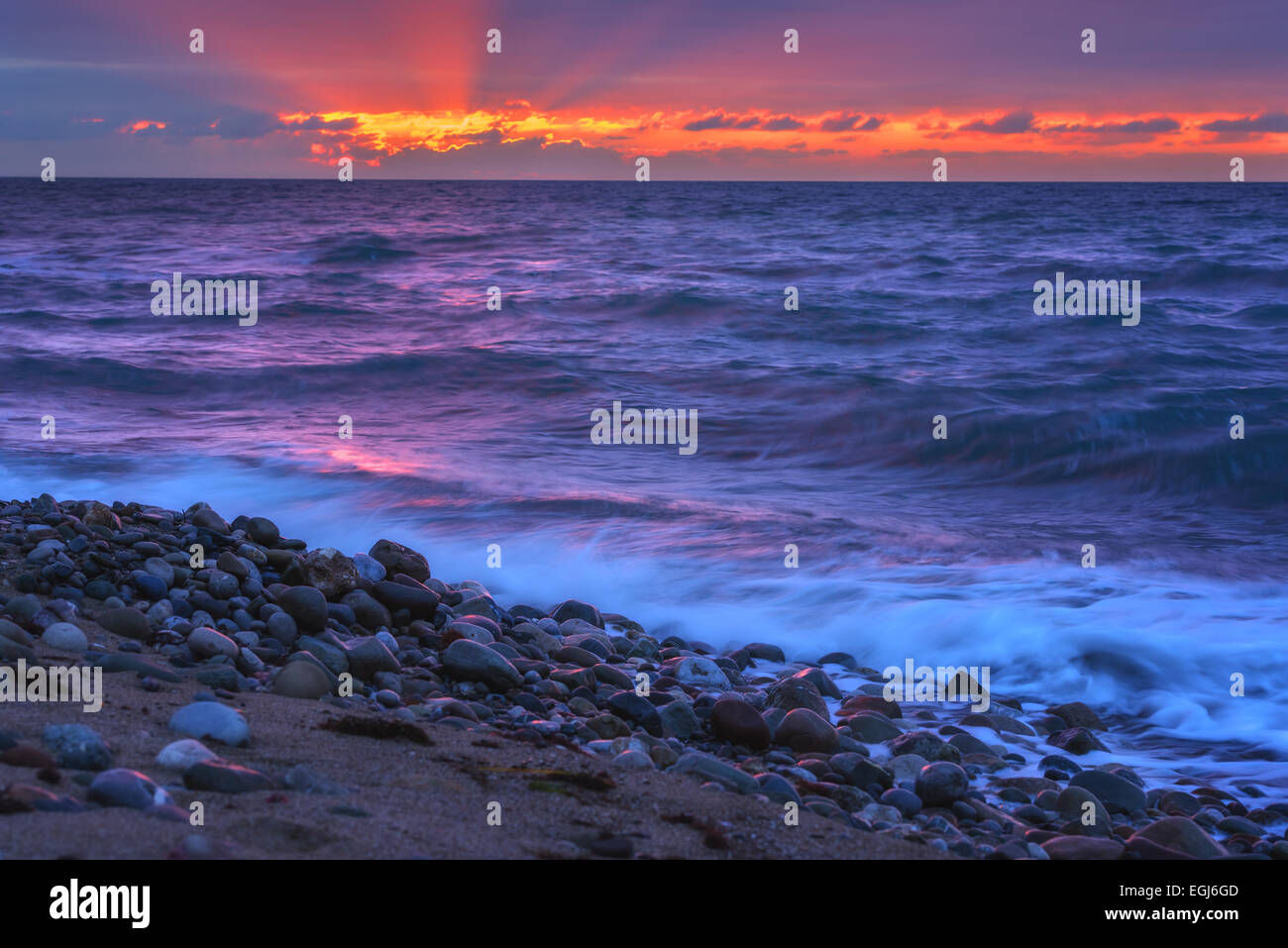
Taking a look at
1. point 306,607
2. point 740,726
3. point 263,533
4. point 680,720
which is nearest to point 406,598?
point 306,607

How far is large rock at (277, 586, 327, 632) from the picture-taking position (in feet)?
14.9

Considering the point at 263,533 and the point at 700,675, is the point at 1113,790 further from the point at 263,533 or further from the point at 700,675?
the point at 263,533

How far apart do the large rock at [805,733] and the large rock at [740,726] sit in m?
0.07

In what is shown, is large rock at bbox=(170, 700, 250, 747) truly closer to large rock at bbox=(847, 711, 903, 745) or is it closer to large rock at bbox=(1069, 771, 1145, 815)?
large rock at bbox=(847, 711, 903, 745)

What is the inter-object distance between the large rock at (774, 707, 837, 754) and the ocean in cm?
173

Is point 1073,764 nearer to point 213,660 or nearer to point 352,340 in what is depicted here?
point 213,660

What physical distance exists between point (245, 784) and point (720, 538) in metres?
5.65

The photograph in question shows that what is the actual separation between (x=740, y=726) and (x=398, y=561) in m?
2.44

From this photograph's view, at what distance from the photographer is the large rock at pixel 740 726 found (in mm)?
4230

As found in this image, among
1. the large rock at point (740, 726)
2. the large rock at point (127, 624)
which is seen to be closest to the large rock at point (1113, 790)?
the large rock at point (740, 726)

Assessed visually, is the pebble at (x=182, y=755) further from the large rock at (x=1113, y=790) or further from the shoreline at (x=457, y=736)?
the large rock at (x=1113, y=790)

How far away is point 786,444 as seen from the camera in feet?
38.8

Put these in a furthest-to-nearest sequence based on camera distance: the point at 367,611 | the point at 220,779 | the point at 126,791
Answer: the point at 367,611, the point at 220,779, the point at 126,791
